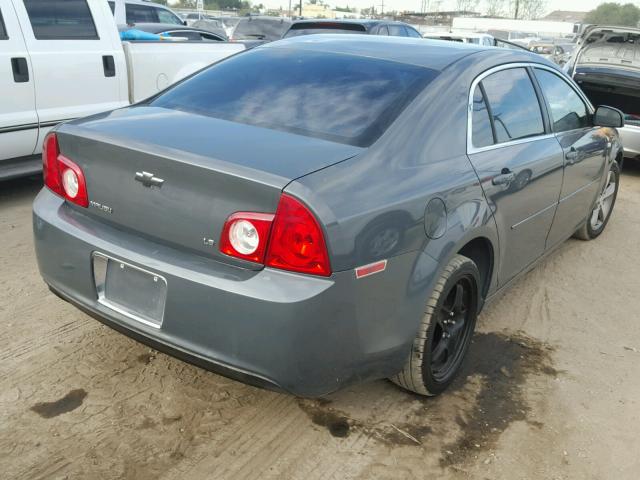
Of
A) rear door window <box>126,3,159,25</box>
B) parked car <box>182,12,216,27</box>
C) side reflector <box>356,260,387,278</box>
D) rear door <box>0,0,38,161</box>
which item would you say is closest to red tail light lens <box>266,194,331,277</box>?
side reflector <box>356,260,387,278</box>

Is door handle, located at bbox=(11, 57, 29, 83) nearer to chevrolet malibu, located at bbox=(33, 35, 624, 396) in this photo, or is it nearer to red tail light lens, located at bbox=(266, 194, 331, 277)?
chevrolet malibu, located at bbox=(33, 35, 624, 396)

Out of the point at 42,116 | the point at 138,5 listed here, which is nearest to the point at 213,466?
the point at 42,116

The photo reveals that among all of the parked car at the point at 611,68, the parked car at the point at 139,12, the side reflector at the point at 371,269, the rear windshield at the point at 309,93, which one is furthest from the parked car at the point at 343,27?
the side reflector at the point at 371,269

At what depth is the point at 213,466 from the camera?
2494 millimetres

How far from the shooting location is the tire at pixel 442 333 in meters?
2.73

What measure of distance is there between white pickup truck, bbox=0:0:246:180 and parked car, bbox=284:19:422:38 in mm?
4033

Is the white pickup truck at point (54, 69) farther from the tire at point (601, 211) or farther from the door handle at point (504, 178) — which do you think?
the tire at point (601, 211)

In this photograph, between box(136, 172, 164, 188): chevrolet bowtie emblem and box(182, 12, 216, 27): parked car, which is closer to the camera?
box(136, 172, 164, 188): chevrolet bowtie emblem

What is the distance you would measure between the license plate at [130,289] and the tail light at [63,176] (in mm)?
334

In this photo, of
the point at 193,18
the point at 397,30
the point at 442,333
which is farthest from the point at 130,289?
the point at 193,18

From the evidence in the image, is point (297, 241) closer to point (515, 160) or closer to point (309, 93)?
point (309, 93)

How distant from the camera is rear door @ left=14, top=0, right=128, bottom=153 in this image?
532 cm

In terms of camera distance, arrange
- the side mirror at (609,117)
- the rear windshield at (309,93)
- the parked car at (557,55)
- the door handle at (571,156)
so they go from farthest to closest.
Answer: the parked car at (557,55)
the side mirror at (609,117)
the door handle at (571,156)
the rear windshield at (309,93)

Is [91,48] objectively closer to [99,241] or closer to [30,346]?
[30,346]
